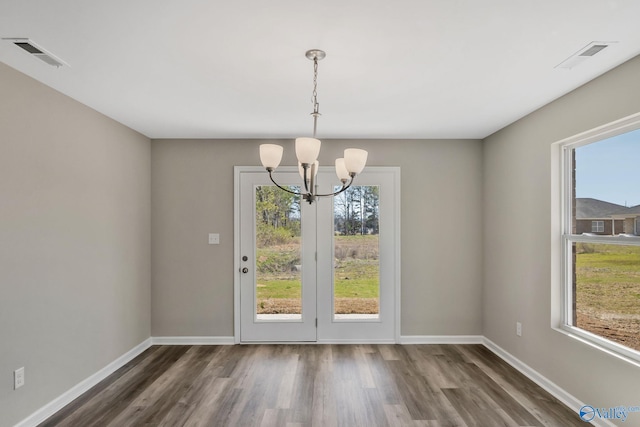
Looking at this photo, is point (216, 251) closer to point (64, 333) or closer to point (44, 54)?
point (64, 333)

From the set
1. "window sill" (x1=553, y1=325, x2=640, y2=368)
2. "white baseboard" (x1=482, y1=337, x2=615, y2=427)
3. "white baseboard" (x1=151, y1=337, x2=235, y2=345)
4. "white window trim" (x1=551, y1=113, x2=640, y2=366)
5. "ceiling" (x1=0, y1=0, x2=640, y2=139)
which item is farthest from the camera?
"white baseboard" (x1=151, y1=337, x2=235, y2=345)

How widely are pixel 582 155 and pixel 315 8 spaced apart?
2.46m

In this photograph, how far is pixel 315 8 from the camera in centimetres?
180

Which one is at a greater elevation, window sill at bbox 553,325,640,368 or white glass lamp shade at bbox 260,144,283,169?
white glass lamp shade at bbox 260,144,283,169

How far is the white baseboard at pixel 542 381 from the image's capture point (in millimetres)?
2836

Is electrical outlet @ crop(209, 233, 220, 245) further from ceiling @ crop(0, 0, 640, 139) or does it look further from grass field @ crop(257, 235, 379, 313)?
ceiling @ crop(0, 0, 640, 139)

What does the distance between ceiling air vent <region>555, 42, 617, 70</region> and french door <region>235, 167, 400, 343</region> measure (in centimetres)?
229

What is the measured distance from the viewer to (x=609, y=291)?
272 cm

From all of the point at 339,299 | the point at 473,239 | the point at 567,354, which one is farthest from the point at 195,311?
the point at 567,354

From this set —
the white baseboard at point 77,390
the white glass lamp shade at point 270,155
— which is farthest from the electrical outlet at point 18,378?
the white glass lamp shade at point 270,155

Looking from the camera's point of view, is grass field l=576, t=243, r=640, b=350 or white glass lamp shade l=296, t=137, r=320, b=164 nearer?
white glass lamp shade l=296, t=137, r=320, b=164

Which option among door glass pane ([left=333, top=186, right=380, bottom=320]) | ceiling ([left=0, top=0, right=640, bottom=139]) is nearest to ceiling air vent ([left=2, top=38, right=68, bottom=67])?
ceiling ([left=0, top=0, right=640, bottom=139])

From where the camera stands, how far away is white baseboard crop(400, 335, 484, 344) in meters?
4.53

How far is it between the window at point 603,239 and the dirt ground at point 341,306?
2.00 meters
